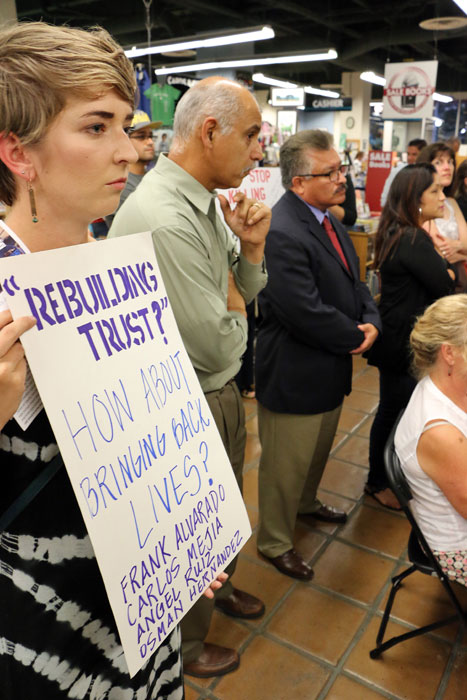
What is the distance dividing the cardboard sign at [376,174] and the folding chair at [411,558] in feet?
19.3

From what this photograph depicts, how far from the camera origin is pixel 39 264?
0.73m

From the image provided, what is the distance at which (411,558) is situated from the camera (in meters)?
1.93

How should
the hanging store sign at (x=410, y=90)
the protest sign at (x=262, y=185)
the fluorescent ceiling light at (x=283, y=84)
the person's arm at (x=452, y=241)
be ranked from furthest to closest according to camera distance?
the fluorescent ceiling light at (x=283, y=84), the hanging store sign at (x=410, y=90), the protest sign at (x=262, y=185), the person's arm at (x=452, y=241)

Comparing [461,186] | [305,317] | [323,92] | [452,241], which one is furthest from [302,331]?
[323,92]

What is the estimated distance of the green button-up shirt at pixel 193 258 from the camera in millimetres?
1376

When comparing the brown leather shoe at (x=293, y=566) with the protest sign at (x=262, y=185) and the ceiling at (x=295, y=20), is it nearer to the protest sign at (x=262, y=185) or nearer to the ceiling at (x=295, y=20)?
the protest sign at (x=262, y=185)

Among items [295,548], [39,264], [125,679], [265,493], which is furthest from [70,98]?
[295,548]

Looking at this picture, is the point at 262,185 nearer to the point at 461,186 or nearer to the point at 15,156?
the point at 461,186

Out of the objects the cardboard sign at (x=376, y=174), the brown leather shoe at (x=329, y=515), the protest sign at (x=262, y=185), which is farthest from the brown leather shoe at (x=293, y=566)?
the cardboard sign at (x=376, y=174)

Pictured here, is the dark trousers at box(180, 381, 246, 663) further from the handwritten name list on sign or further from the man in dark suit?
the handwritten name list on sign

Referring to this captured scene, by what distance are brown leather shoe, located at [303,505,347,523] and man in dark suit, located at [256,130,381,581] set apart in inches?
14.3

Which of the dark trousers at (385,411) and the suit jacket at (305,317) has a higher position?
the suit jacket at (305,317)

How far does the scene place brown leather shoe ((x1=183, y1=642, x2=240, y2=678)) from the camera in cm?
190

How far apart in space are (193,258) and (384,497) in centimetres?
205
